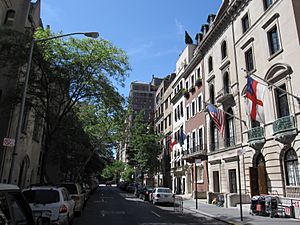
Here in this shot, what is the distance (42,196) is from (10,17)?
655 inches

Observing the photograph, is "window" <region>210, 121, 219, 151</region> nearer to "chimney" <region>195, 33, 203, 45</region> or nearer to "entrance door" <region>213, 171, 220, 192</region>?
"entrance door" <region>213, 171, 220, 192</region>

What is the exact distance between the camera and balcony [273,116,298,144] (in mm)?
17031

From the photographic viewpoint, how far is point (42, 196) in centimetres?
1042

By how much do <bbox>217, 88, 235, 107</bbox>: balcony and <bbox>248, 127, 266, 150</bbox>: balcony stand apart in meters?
4.43

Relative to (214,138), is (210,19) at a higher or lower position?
higher

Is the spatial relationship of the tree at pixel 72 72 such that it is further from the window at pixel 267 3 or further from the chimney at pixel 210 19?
the chimney at pixel 210 19

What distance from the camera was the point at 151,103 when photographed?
133 m

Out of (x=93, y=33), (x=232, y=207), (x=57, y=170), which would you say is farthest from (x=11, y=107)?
(x=57, y=170)

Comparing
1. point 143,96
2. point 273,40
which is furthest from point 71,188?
point 143,96

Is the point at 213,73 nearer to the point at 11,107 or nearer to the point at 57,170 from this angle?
the point at 11,107

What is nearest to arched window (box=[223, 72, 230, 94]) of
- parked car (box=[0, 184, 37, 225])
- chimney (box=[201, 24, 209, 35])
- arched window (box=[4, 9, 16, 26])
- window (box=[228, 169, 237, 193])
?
window (box=[228, 169, 237, 193])

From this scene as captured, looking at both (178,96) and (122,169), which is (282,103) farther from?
(122,169)

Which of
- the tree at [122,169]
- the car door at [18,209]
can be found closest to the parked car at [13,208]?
the car door at [18,209]

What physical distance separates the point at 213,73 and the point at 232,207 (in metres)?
14.1
